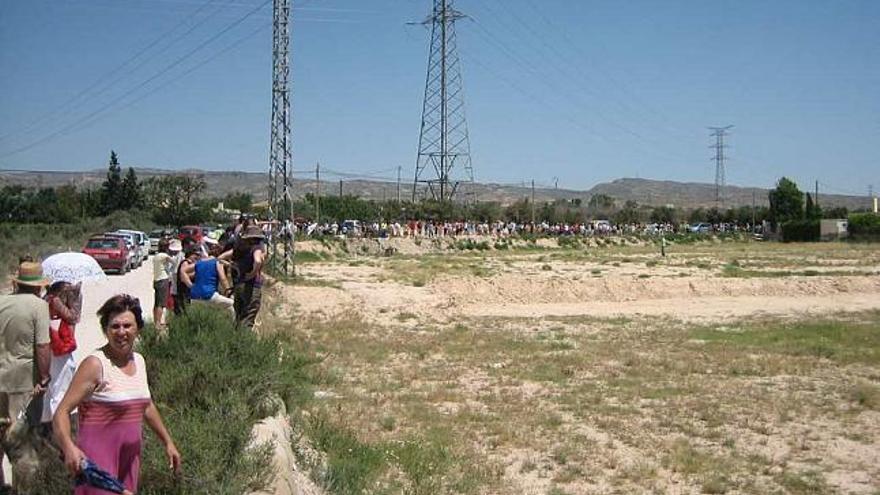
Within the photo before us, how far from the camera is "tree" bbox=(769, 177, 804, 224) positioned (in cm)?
10569

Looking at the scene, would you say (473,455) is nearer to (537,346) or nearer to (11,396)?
(11,396)

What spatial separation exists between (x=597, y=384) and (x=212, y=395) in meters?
8.63

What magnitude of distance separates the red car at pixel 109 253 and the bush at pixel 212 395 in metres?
25.1

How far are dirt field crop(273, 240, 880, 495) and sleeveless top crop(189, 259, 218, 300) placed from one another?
7.34 ft

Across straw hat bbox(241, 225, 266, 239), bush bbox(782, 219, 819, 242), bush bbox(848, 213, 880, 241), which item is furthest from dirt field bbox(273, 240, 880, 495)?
bush bbox(782, 219, 819, 242)

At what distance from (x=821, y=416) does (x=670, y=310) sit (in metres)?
15.5

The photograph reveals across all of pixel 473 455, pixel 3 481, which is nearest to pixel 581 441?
pixel 473 455

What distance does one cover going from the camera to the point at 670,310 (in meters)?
27.5

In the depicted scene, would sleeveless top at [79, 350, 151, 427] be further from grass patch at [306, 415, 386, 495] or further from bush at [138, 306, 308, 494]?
grass patch at [306, 415, 386, 495]

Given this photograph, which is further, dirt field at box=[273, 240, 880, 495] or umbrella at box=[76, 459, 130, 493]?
dirt field at box=[273, 240, 880, 495]

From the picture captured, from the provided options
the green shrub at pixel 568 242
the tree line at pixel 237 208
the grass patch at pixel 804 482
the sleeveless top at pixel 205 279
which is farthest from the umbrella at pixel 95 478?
the green shrub at pixel 568 242

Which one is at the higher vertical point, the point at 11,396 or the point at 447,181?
the point at 447,181

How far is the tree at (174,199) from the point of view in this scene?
8025 cm

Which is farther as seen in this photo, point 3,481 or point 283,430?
point 283,430
